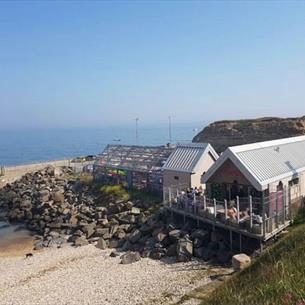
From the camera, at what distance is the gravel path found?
19.4 m

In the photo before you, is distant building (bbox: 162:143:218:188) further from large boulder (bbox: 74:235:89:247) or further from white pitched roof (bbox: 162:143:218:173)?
large boulder (bbox: 74:235:89:247)

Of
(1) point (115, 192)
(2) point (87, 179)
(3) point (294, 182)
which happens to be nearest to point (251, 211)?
(3) point (294, 182)

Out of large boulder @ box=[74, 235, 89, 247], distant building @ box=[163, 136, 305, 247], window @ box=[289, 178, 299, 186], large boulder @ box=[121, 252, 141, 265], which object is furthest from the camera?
large boulder @ box=[74, 235, 89, 247]

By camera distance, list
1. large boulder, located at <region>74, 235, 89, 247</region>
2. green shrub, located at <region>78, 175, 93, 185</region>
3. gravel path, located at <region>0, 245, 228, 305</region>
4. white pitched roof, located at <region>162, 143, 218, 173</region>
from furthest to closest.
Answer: green shrub, located at <region>78, 175, 93, 185</region> → white pitched roof, located at <region>162, 143, 218, 173</region> → large boulder, located at <region>74, 235, 89, 247</region> → gravel path, located at <region>0, 245, 228, 305</region>

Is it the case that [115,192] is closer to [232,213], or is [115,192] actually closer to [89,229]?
[89,229]

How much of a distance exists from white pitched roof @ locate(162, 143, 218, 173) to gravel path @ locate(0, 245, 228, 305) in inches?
344

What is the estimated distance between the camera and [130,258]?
80.2ft

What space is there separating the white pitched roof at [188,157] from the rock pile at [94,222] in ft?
12.8

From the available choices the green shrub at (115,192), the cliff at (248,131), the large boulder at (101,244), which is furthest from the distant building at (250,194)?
the cliff at (248,131)

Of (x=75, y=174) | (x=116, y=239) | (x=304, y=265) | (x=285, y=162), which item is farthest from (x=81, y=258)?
(x=75, y=174)

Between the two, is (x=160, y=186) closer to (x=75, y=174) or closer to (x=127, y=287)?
(x=127, y=287)

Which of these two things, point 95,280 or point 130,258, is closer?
point 95,280

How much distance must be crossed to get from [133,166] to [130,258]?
15.1 metres

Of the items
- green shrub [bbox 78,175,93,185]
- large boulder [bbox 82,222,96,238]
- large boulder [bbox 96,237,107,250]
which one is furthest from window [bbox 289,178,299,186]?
green shrub [bbox 78,175,93,185]
